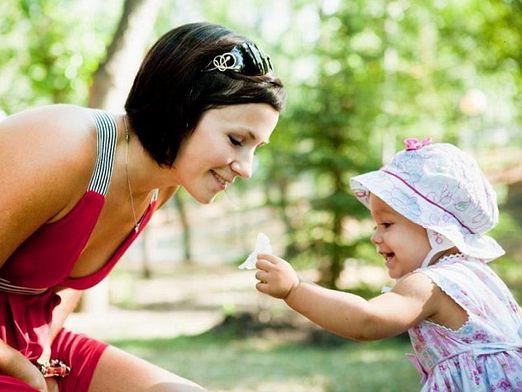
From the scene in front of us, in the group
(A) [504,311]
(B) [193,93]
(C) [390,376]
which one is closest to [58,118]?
(B) [193,93]

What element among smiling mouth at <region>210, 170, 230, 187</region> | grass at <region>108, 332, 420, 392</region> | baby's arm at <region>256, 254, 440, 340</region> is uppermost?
smiling mouth at <region>210, 170, 230, 187</region>

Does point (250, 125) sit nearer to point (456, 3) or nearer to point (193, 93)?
point (193, 93)

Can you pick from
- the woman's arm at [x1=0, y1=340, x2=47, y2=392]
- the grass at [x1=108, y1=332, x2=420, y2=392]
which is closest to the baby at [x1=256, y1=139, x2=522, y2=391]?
the woman's arm at [x1=0, y1=340, x2=47, y2=392]

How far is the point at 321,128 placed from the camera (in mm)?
9344

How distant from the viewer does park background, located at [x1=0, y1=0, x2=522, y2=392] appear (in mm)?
7211

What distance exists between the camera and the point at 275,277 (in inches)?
75.7

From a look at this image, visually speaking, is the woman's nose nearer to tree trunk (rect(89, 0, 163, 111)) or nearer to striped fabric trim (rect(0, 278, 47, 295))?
striped fabric trim (rect(0, 278, 47, 295))

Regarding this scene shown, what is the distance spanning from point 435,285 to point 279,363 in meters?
4.79

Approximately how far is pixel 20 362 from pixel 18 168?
56cm

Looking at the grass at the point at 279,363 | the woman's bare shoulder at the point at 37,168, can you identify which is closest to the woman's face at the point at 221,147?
the woman's bare shoulder at the point at 37,168

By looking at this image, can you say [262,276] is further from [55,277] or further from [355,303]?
[55,277]

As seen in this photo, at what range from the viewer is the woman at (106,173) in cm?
182

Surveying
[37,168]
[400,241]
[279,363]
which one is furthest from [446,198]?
[279,363]

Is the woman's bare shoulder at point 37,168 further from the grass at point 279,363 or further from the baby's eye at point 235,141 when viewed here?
the grass at point 279,363
